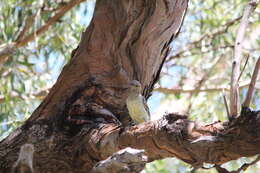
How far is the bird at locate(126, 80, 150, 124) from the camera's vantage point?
244 cm

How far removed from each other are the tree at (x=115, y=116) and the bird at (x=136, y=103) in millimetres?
45

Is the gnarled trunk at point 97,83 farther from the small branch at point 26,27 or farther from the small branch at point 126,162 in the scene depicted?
the small branch at point 26,27

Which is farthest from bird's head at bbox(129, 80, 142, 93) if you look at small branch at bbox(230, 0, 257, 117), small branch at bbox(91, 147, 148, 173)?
small branch at bbox(91, 147, 148, 173)

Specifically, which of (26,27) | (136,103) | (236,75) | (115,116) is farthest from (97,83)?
(26,27)

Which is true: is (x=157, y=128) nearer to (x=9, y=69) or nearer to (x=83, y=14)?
(x=9, y=69)

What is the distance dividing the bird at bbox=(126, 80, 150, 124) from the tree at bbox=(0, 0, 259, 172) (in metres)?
0.04

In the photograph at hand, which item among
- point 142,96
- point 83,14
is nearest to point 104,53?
point 142,96

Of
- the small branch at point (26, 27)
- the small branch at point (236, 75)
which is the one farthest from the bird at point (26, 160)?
the small branch at point (26, 27)

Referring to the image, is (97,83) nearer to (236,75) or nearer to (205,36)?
(236,75)

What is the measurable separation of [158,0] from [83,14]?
2.16 metres

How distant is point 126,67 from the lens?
2.54 meters

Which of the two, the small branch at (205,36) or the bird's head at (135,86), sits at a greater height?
the bird's head at (135,86)

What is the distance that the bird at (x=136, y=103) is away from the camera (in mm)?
2438

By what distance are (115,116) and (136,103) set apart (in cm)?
38
